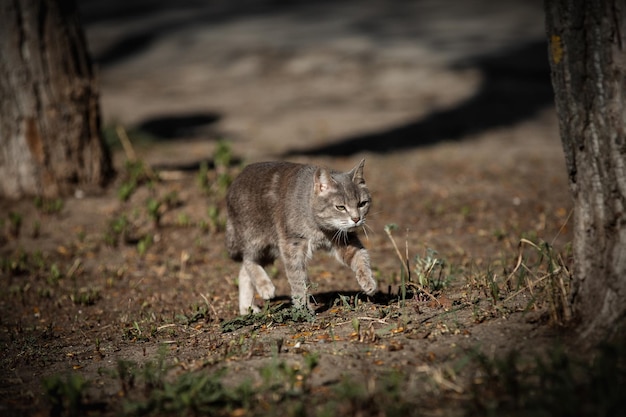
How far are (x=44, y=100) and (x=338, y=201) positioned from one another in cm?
482

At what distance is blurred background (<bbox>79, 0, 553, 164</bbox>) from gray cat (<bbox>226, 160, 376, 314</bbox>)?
4.95 m

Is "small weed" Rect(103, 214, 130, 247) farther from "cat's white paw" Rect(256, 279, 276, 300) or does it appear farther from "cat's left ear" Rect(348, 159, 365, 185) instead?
"cat's left ear" Rect(348, 159, 365, 185)

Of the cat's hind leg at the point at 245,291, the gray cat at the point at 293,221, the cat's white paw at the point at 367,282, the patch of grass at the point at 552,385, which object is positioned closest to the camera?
the patch of grass at the point at 552,385

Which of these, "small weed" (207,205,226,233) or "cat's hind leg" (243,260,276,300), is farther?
"small weed" (207,205,226,233)

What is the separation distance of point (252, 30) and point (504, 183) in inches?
534

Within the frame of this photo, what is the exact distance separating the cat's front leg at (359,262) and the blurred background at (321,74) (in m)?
5.56

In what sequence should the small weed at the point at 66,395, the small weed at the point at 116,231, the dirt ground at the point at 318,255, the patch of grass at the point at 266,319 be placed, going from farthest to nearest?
the small weed at the point at 116,231
the patch of grass at the point at 266,319
the dirt ground at the point at 318,255
the small weed at the point at 66,395

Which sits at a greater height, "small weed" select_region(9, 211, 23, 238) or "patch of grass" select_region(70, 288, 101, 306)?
"small weed" select_region(9, 211, 23, 238)

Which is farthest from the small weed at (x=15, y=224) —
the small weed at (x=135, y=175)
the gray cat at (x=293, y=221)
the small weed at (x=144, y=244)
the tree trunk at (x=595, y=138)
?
the tree trunk at (x=595, y=138)

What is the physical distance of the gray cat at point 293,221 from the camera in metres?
5.21

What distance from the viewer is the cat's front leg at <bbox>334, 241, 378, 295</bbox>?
5.11 m

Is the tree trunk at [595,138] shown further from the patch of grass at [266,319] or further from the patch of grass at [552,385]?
the patch of grass at [266,319]

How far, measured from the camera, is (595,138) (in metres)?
3.77

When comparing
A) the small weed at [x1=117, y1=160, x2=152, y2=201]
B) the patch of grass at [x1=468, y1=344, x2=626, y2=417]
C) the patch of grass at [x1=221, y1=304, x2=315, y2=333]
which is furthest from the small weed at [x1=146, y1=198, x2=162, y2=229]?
the patch of grass at [x1=468, y1=344, x2=626, y2=417]
